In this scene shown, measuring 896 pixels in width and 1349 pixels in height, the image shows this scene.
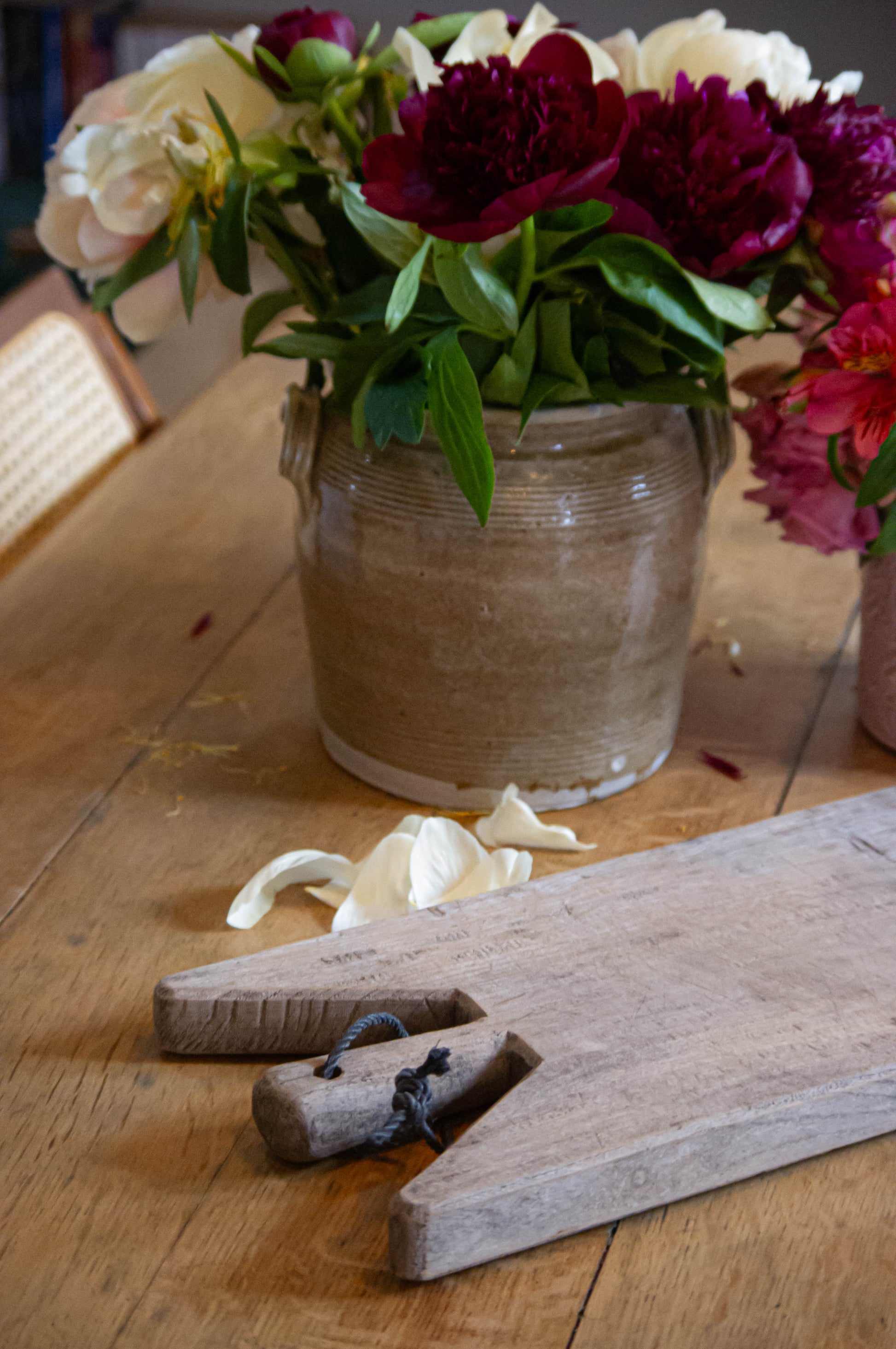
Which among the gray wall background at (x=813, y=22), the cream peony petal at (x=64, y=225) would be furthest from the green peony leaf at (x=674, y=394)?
the gray wall background at (x=813, y=22)

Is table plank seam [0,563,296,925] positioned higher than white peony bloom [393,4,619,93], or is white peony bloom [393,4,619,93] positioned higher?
white peony bloom [393,4,619,93]

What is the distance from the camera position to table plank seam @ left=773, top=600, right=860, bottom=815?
813mm

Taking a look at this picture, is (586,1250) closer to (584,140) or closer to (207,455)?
(584,140)

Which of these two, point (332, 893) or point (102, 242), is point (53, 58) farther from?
point (332, 893)

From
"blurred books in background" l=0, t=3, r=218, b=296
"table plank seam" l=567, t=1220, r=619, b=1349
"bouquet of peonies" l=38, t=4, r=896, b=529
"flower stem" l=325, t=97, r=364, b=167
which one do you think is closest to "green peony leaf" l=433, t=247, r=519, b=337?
"bouquet of peonies" l=38, t=4, r=896, b=529

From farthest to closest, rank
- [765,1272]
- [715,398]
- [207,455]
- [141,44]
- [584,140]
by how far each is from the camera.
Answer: [141,44]
[207,455]
[715,398]
[584,140]
[765,1272]

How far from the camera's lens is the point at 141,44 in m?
4.06

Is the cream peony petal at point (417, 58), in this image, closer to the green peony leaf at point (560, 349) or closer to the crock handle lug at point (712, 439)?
the green peony leaf at point (560, 349)

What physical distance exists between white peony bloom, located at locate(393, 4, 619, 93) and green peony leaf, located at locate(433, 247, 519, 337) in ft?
0.33

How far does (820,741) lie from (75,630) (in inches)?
22.0

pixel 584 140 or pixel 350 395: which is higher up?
pixel 584 140

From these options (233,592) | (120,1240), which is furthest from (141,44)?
(120,1240)

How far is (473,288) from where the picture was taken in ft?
2.02

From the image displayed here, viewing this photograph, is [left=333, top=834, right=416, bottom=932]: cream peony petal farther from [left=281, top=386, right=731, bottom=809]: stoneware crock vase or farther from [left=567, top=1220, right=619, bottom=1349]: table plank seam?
[left=567, top=1220, right=619, bottom=1349]: table plank seam
